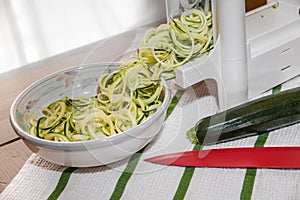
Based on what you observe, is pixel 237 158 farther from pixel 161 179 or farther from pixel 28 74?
pixel 28 74

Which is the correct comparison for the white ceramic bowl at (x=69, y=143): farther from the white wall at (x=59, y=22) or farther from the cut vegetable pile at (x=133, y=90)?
the white wall at (x=59, y=22)

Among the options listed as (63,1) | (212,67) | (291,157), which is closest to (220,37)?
(212,67)

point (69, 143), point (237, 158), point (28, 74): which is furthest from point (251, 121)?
point (28, 74)

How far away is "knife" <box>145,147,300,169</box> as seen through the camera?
683 millimetres

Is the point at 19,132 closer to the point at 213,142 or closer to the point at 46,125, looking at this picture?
the point at 46,125

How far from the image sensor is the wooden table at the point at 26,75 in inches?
29.6

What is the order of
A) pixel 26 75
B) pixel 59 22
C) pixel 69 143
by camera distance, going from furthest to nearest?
pixel 59 22 → pixel 26 75 → pixel 69 143

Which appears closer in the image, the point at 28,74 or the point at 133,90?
the point at 133,90

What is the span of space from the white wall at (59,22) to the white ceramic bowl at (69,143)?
0.29 meters

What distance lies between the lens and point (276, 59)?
827mm

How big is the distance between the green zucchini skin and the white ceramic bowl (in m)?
0.06

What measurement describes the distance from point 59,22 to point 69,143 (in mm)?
474

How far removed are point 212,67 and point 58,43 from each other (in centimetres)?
42

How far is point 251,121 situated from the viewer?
2.40ft
